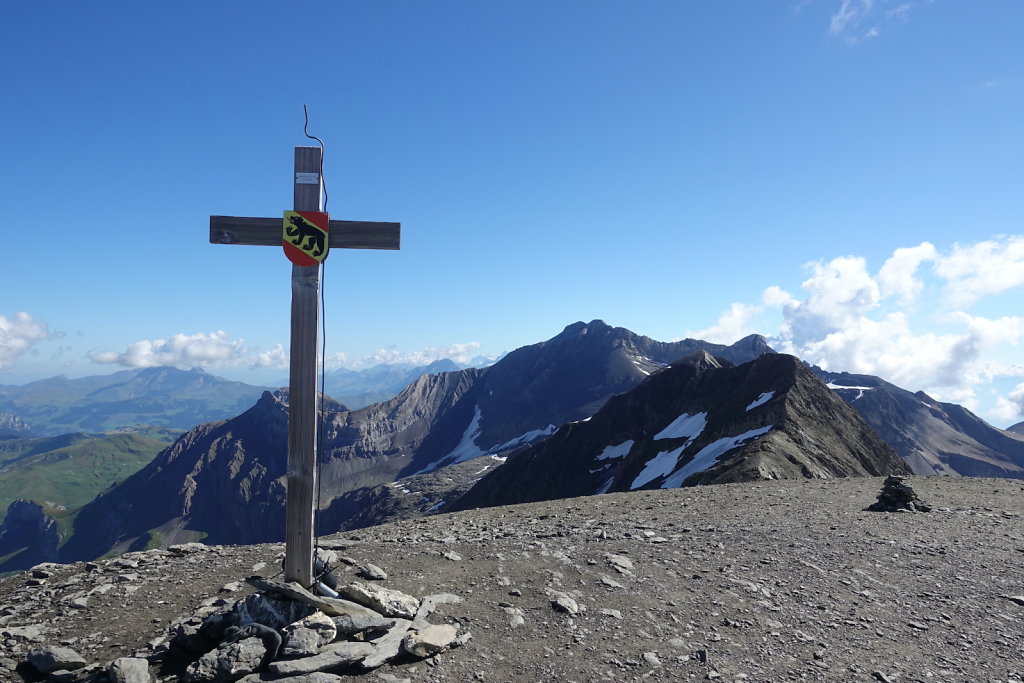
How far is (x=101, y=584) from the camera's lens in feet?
32.6

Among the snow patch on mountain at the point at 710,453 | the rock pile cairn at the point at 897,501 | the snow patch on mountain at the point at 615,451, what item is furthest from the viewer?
the snow patch on mountain at the point at 615,451

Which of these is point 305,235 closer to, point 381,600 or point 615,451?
point 381,600

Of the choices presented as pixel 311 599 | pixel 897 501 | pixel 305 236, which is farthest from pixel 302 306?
pixel 897 501

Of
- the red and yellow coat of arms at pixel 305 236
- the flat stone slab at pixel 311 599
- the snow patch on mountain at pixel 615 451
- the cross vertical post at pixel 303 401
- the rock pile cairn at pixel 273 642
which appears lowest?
the snow patch on mountain at pixel 615 451

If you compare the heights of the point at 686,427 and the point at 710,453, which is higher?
the point at 686,427

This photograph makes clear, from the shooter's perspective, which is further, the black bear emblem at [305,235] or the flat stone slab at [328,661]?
the black bear emblem at [305,235]

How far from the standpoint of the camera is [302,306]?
24.9 feet

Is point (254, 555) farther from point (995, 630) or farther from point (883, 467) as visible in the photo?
point (883, 467)

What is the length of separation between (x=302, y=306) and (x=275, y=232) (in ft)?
3.82

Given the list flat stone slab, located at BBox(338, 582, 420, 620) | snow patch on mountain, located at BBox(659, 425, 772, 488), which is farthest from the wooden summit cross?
snow patch on mountain, located at BBox(659, 425, 772, 488)

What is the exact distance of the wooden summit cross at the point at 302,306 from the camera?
7535 millimetres

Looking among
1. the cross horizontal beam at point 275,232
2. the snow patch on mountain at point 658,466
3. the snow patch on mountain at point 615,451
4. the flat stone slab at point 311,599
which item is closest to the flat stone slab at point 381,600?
the flat stone slab at point 311,599

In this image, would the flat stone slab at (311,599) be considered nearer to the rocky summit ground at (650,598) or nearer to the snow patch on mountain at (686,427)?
the rocky summit ground at (650,598)

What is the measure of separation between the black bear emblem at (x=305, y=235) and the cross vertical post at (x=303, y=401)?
0.65ft
